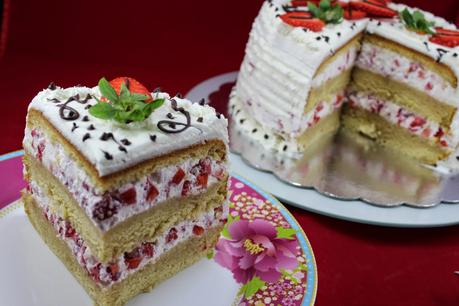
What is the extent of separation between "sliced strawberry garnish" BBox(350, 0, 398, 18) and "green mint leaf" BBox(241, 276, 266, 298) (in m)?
2.14

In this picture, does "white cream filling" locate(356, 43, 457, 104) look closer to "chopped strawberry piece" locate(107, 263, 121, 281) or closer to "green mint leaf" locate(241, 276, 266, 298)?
"green mint leaf" locate(241, 276, 266, 298)

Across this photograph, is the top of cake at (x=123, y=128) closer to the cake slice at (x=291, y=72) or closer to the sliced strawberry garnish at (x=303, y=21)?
the cake slice at (x=291, y=72)

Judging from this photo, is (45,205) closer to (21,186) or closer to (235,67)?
(21,186)

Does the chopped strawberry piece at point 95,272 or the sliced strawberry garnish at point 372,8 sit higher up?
the sliced strawberry garnish at point 372,8

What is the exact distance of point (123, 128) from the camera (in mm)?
2146

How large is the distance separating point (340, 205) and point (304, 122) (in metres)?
0.73

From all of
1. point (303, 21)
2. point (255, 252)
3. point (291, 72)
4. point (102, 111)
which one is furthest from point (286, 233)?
point (303, 21)

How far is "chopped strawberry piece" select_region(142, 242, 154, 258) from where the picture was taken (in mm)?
A: 2293

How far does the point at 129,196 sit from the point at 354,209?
1.33 meters

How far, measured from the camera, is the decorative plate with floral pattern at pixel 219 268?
2.31m

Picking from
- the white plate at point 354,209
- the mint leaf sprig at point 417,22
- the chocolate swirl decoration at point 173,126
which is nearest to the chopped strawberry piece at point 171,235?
the chocolate swirl decoration at point 173,126

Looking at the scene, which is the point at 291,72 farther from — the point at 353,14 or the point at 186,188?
the point at 186,188

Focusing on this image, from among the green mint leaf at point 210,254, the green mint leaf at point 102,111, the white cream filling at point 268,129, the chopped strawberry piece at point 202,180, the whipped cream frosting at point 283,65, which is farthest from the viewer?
the white cream filling at point 268,129

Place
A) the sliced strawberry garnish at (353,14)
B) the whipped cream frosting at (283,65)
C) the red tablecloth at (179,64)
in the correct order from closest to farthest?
the red tablecloth at (179,64) → the whipped cream frosting at (283,65) → the sliced strawberry garnish at (353,14)
